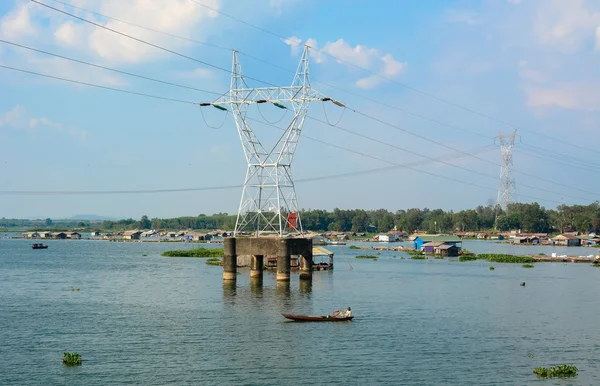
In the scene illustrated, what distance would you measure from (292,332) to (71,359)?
18.2 m

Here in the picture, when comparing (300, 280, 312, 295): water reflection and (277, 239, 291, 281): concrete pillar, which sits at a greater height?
(277, 239, 291, 281): concrete pillar

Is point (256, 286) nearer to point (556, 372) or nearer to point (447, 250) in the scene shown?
point (556, 372)

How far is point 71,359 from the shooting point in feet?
141

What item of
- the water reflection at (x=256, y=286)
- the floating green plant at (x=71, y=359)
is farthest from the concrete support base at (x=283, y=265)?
the floating green plant at (x=71, y=359)

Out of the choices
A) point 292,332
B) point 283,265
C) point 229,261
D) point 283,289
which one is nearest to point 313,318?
point 292,332

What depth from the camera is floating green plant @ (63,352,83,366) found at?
42.6 metres

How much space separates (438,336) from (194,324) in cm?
2090

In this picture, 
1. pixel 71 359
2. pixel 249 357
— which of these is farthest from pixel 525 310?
pixel 71 359

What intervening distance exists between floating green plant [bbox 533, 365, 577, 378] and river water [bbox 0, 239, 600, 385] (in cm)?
62

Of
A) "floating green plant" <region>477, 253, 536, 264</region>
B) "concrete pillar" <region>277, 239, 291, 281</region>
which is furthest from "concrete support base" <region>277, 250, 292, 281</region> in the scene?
"floating green plant" <region>477, 253, 536, 264</region>

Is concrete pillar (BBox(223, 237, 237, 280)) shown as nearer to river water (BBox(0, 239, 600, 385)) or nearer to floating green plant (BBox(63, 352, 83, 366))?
river water (BBox(0, 239, 600, 385))

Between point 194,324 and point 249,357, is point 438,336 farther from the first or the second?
point 194,324

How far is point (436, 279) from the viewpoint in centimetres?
10331

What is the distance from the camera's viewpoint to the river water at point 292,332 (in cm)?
4147
